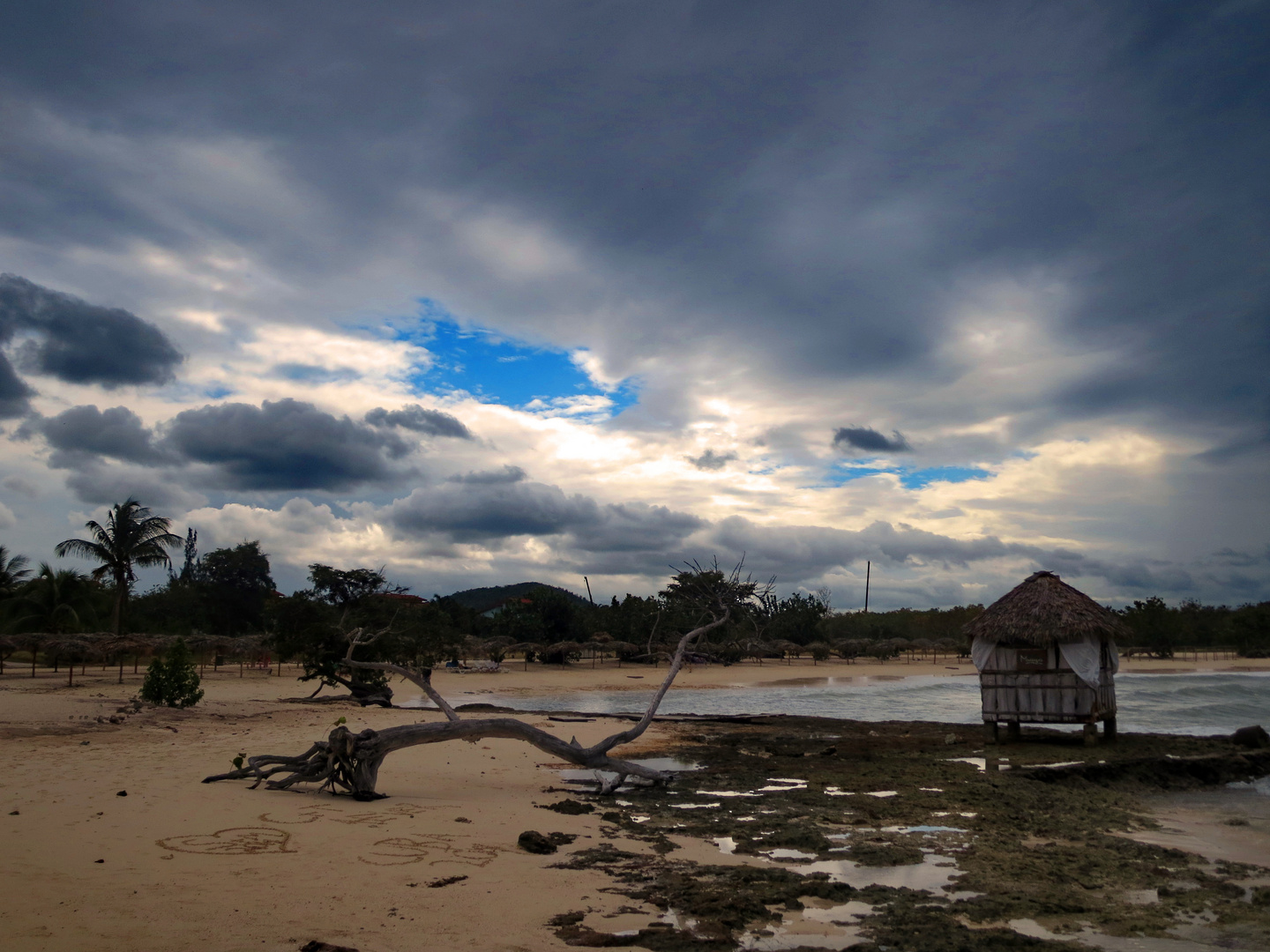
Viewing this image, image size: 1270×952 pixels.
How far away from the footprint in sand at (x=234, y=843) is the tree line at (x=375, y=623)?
14.7 ft

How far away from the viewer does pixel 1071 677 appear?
16.2m

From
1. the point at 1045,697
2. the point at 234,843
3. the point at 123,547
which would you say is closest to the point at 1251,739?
the point at 1045,697

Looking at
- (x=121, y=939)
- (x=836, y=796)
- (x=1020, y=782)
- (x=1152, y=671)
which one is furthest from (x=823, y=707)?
(x=1152, y=671)

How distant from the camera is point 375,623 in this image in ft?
93.1

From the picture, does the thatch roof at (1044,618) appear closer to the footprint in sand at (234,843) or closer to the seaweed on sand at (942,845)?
the seaweed on sand at (942,845)

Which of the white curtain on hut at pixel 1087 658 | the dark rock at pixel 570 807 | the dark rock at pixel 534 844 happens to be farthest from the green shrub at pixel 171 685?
the white curtain on hut at pixel 1087 658

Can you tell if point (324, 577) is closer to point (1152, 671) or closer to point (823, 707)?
point (823, 707)

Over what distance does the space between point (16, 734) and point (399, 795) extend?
8.30 metres

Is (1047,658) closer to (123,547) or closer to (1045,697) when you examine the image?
(1045,697)

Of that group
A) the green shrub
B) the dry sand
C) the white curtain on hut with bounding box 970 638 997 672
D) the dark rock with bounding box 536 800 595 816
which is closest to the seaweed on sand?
the dark rock with bounding box 536 800 595 816

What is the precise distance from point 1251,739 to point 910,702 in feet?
52.1

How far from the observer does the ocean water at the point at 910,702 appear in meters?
24.4

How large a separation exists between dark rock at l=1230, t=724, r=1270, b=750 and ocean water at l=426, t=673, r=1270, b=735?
472 centimetres

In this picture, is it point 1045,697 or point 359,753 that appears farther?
point 1045,697
